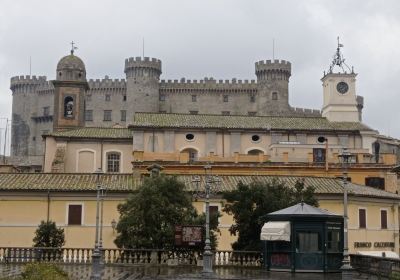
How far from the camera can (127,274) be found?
32406 millimetres

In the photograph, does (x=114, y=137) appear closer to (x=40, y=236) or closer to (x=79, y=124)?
(x=79, y=124)

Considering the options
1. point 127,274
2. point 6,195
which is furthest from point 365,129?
point 127,274

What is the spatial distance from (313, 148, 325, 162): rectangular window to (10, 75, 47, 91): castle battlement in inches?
2610

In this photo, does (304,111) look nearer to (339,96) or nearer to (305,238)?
(339,96)

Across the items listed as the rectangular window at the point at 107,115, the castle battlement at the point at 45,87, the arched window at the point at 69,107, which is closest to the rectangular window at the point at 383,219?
the arched window at the point at 69,107

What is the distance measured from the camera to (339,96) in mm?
88938

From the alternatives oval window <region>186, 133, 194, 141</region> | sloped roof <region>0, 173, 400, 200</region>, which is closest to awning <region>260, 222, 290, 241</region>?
sloped roof <region>0, 173, 400, 200</region>

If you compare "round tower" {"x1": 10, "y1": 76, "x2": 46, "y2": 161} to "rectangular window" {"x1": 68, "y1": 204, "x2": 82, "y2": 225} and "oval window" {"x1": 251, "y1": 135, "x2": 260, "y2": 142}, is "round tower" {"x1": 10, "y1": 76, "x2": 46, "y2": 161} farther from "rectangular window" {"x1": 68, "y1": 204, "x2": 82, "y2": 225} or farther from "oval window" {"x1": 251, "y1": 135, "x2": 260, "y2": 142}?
"rectangular window" {"x1": 68, "y1": 204, "x2": 82, "y2": 225}

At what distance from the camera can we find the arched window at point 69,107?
83812 mm

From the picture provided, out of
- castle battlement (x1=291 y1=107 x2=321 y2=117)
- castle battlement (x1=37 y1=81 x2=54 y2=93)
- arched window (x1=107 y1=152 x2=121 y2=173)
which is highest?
castle battlement (x1=37 y1=81 x2=54 y2=93)

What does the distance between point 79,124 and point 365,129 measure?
108 feet

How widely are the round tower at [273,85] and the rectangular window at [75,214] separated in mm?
64214

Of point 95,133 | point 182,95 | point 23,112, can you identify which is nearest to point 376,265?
point 95,133

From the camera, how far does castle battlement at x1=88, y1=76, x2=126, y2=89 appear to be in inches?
4638
